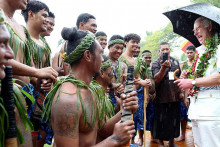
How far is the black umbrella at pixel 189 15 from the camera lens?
3.50 metres

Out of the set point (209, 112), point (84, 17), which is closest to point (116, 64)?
point (84, 17)

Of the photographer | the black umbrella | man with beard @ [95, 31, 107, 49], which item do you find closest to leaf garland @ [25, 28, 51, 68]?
man with beard @ [95, 31, 107, 49]

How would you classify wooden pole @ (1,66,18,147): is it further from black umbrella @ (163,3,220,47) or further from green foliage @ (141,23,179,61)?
green foliage @ (141,23,179,61)

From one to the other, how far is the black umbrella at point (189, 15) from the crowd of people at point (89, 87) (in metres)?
0.16

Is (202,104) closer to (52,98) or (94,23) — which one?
(52,98)

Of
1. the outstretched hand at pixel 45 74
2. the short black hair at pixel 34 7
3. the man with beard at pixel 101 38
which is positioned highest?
the short black hair at pixel 34 7

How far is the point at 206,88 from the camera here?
354cm

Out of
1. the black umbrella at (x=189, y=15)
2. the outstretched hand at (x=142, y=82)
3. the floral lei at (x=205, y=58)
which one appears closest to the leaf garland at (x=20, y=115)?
the floral lei at (x=205, y=58)

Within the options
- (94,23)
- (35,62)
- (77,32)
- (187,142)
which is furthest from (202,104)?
(187,142)

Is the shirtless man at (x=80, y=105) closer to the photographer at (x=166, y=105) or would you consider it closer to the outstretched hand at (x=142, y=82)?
the outstretched hand at (x=142, y=82)

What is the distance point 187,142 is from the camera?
634 centimetres

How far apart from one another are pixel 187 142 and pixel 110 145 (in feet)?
16.5

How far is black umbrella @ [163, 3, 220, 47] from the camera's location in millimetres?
3504

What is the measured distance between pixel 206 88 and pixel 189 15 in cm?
136
